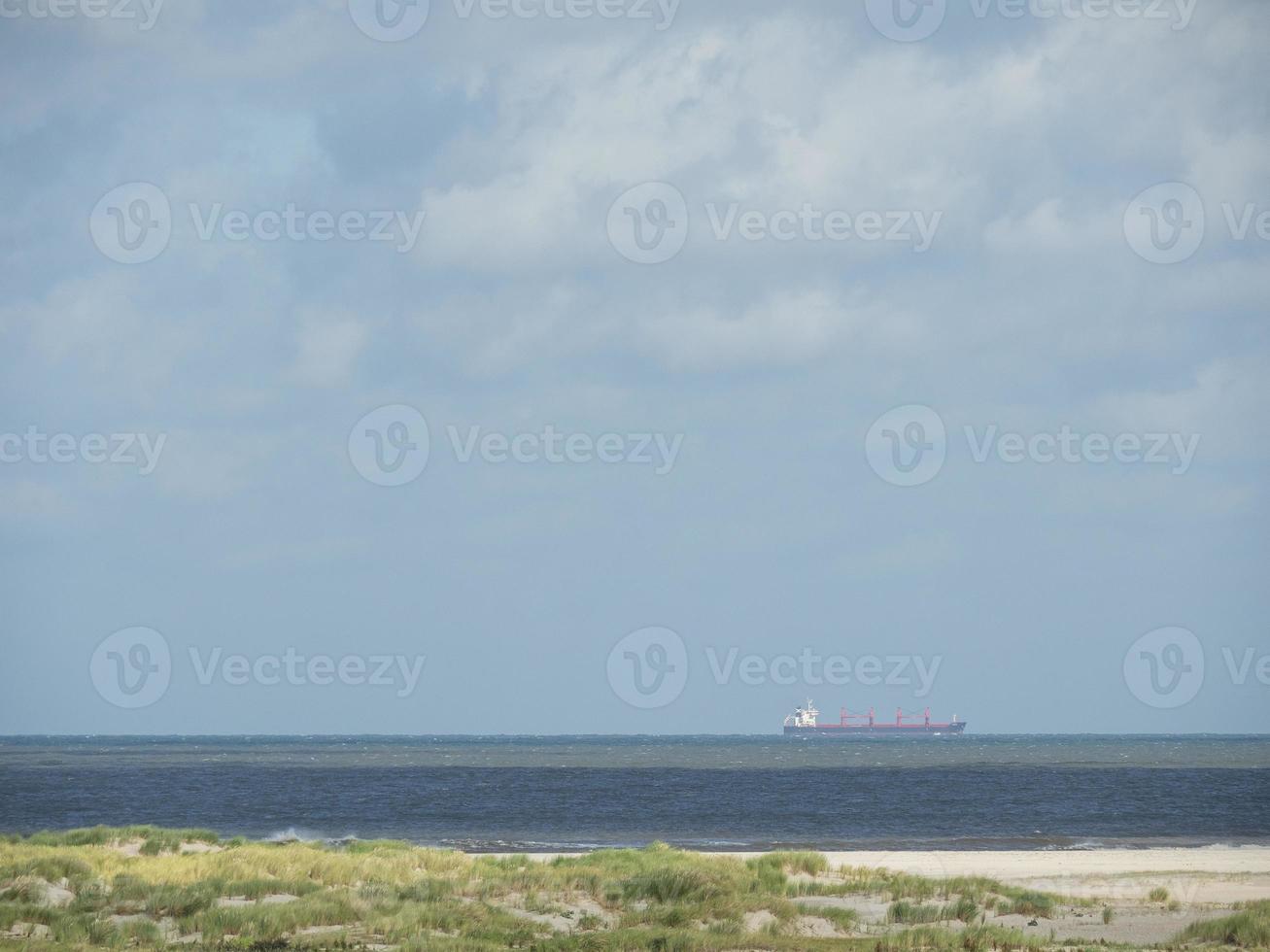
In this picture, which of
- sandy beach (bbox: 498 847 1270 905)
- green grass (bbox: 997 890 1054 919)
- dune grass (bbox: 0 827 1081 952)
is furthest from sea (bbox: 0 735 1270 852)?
green grass (bbox: 997 890 1054 919)

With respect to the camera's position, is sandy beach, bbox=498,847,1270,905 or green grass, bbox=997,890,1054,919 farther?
sandy beach, bbox=498,847,1270,905

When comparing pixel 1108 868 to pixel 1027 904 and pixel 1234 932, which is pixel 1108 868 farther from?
pixel 1234 932

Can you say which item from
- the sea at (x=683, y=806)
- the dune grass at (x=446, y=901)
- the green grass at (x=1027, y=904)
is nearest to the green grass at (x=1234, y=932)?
the green grass at (x=1027, y=904)

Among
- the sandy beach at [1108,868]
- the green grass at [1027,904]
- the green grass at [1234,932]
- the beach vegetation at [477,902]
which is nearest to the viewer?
the beach vegetation at [477,902]

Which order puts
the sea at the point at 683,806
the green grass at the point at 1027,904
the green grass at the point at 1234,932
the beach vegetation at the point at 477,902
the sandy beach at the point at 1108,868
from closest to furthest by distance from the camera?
the beach vegetation at the point at 477,902, the green grass at the point at 1234,932, the green grass at the point at 1027,904, the sandy beach at the point at 1108,868, the sea at the point at 683,806

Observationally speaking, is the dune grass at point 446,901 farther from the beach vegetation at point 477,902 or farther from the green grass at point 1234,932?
the green grass at point 1234,932

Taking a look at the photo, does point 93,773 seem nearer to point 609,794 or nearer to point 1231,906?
point 609,794

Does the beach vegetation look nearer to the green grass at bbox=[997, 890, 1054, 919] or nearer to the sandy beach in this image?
the green grass at bbox=[997, 890, 1054, 919]

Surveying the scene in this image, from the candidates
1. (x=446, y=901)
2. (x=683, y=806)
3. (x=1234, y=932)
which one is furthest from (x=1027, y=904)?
(x=683, y=806)

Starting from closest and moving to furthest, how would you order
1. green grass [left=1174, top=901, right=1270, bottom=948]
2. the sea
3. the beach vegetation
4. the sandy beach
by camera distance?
the beach vegetation
green grass [left=1174, top=901, right=1270, bottom=948]
the sandy beach
the sea

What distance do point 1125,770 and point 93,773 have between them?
88326 millimetres

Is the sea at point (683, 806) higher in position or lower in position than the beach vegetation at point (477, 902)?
higher

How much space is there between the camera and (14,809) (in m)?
66.2

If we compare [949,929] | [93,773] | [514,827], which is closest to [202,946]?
[949,929]
